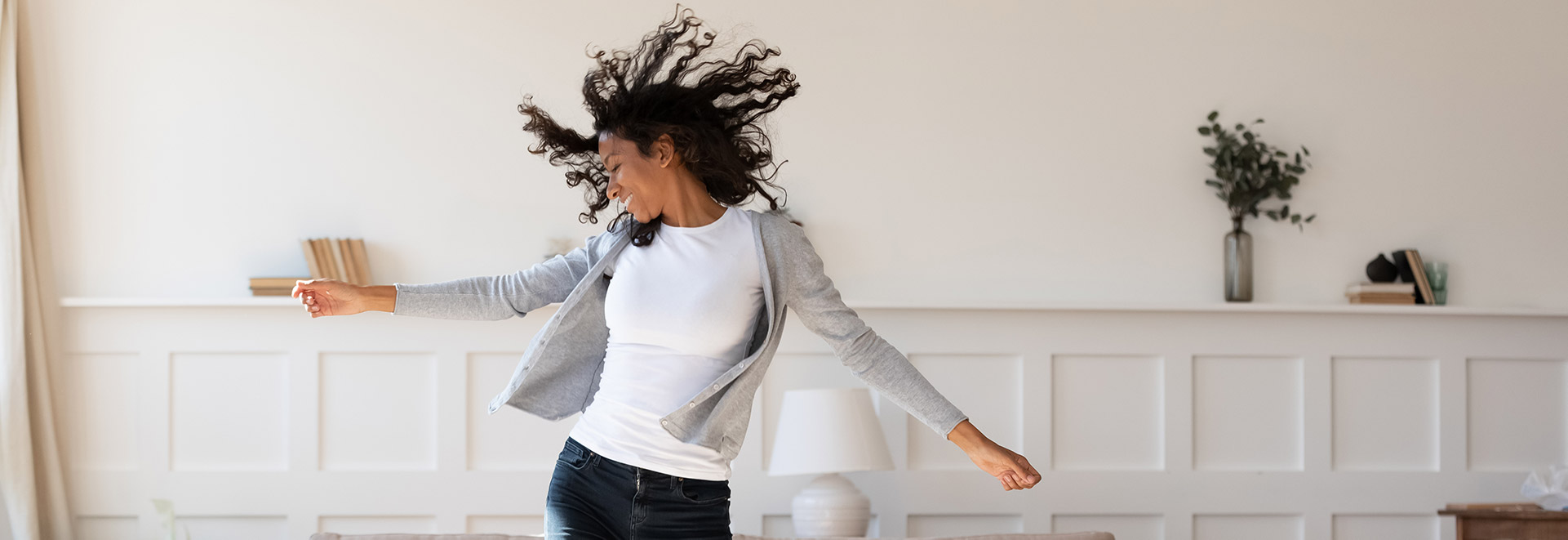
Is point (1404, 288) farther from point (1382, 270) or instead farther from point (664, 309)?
point (664, 309)

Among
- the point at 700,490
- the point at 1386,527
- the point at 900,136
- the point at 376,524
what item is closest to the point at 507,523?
the point at 376,524

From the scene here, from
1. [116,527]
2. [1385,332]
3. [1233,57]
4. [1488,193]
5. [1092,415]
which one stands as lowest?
[116,527]

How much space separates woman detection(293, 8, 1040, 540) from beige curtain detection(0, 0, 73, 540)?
2.00 metres

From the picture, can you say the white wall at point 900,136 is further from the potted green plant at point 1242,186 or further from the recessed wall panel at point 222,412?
the recessed wall panel at point 222,412

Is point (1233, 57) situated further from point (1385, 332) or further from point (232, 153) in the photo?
point (232, 153)

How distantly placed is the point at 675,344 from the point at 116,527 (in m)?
2.45

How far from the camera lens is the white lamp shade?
2914mm

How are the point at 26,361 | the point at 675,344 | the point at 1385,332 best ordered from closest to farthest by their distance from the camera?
the point at 675,344, the point at 26,361, the point at 1385,332

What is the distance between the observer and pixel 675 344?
1587 mm

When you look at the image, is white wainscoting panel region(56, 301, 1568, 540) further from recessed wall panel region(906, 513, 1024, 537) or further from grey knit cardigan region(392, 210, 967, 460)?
grey knit cardigan region(392, 210, 967, 460)

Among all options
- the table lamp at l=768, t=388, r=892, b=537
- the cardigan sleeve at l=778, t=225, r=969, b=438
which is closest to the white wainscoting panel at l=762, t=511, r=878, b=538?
the table lamp at l=768, t=388, r=892, b=537

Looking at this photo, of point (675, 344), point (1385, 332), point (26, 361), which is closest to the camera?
point (675, 344)

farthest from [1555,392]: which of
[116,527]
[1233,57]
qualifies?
[116,527]

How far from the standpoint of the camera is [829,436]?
9.62 feet
